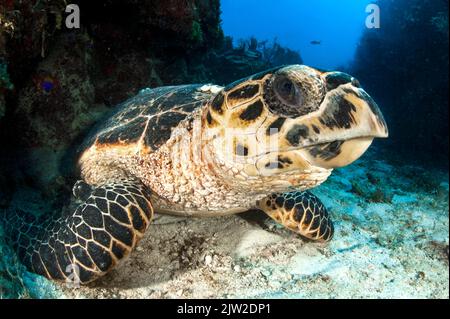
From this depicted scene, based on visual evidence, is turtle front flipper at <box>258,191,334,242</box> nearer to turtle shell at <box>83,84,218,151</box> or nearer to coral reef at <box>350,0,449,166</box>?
turtle shell at <box>83,84,218,151</box>

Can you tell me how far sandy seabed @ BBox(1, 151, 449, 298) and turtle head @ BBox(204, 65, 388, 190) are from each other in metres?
0.87

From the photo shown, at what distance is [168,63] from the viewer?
5.57 meters

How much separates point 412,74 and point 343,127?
30.7 ft

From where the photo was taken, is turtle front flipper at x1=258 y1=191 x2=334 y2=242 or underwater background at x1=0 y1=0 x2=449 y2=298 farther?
turtle front flipper at x1=258 y1=191 x2=334 y2=242

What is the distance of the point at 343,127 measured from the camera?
1539 mm

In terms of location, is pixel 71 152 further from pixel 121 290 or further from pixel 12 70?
pixel 121 290

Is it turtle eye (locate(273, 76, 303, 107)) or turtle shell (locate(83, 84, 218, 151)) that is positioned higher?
turtle eye (locate(273, 76, 303, 107))

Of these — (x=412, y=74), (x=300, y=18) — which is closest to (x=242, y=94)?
(x=412, y=74)

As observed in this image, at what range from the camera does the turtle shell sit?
2.47 meters

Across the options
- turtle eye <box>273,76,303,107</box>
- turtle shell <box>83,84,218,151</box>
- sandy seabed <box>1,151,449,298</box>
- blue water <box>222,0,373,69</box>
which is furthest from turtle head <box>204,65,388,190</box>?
blue water <box>222,0,373,69</box>

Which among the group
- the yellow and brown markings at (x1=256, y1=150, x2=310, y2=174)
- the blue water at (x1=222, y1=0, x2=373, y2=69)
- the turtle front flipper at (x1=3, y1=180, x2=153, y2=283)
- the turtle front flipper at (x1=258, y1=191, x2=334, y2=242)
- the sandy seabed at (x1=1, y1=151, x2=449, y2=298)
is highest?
the blue water at (x1=222, y1=0, x2=373, y2=69)

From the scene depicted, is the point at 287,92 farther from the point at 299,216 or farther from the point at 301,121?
the point at 299,216

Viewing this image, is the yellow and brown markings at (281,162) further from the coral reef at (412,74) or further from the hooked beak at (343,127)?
the coral reef at (412,74)

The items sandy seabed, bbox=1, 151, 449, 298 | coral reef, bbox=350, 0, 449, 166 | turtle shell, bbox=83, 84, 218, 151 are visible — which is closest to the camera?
sandy seabed, bbox=1, 151, 449, 298
